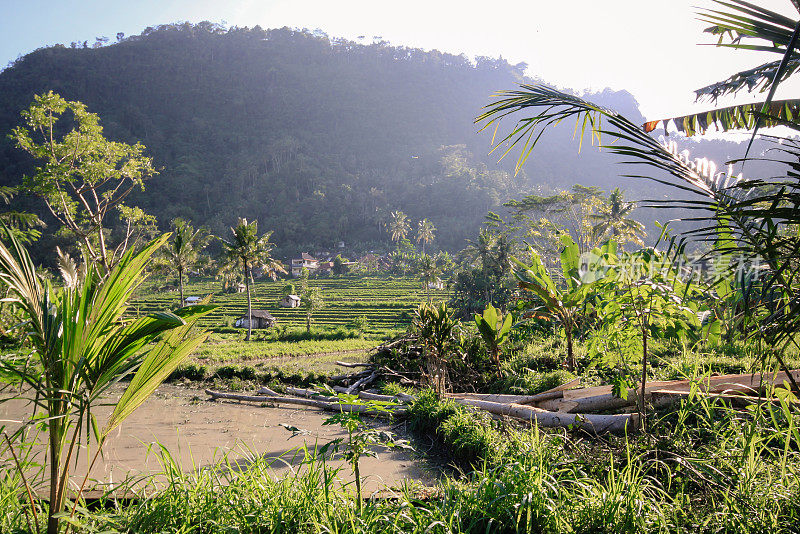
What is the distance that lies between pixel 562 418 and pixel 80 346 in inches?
164

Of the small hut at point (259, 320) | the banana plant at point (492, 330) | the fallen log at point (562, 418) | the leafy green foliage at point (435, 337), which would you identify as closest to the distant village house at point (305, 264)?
the small hut at point (259, 320)

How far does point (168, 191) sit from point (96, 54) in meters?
65.8

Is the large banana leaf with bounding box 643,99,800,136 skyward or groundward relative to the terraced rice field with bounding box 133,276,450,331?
skyward

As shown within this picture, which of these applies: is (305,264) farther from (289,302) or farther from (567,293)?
(567,293)

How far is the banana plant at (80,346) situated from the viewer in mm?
1720

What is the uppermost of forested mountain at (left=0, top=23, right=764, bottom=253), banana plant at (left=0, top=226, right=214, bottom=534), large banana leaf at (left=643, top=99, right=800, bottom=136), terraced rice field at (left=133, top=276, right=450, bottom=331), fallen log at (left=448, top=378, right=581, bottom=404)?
forested mountain at (left=0, top=23, right=764, bottom=253)

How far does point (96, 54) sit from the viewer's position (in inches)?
4668

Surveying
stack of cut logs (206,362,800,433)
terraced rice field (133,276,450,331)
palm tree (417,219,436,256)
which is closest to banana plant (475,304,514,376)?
stack of cut logs (206,362,800,433)

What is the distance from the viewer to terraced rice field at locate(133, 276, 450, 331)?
34.1 metres

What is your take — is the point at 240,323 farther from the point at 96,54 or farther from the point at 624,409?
the point at 96,54

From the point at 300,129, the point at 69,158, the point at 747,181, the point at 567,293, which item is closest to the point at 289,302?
the point at 69,158

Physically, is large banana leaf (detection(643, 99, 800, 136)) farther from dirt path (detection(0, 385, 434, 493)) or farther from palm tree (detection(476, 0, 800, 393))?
dirt path (detection(0, 385, 434, 493))

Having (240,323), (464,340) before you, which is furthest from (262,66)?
(464,340)

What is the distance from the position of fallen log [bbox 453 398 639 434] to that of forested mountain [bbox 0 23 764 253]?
7515 cm
